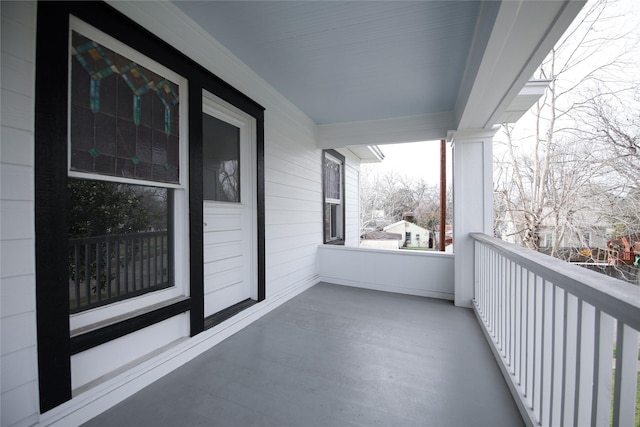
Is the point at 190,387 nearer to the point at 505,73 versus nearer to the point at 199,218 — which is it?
the point at 199,218

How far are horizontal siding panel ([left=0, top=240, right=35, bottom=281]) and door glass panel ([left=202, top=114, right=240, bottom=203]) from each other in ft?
4.38

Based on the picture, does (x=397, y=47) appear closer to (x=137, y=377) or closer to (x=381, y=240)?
(x=137, y=377)

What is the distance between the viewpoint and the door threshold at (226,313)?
8.04ft

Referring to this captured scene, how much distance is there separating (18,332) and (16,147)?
88 centimetres

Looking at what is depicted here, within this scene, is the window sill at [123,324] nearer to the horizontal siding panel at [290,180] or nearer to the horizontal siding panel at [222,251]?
the horizontal siding panel at [222,251]

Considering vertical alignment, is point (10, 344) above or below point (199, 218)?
below

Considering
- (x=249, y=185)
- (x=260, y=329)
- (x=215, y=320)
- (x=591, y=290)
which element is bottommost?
(x=260, y=329)

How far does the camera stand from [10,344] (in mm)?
1218

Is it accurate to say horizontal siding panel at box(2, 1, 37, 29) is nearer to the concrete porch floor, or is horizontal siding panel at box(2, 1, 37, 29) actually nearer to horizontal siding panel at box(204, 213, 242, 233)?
horizontal siding panel at box(204, 213, 242, 233)

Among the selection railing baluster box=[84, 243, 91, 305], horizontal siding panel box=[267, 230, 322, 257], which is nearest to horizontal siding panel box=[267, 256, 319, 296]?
horizontal siding panel box=[267, 230, 322, 257]

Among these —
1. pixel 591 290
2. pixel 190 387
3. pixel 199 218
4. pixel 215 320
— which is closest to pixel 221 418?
pixel 190 387

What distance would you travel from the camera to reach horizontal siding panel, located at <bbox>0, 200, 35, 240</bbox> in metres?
1.20

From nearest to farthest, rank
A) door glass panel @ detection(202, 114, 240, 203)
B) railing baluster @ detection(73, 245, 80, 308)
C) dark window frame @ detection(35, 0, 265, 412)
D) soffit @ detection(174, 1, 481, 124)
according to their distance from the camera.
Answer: dark window frame @ detection(35, 0, 265, 412), railing baluster @ detection(73, 245, 80, 308), soffit @ detection(174, 1, 481, 124), door glass panel @ detection(202, 114, 240, 203)

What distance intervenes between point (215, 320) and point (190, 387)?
2.26 ft
